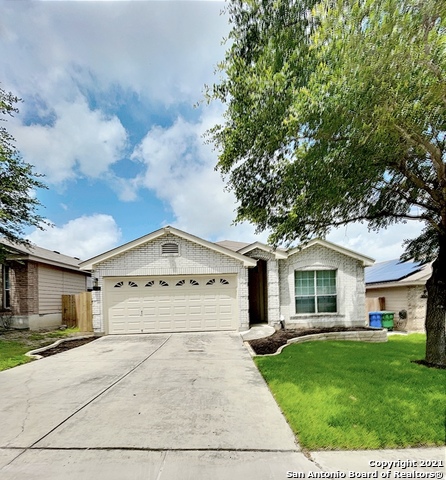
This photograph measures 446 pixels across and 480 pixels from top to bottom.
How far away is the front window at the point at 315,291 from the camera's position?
14.3m

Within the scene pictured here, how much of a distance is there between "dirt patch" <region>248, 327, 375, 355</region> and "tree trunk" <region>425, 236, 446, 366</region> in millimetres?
4051

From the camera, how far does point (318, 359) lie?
8.42 m

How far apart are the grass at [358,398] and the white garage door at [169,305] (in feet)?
15.8

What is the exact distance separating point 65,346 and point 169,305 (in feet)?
13.8

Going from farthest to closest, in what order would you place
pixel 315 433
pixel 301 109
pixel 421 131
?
pixel 421 131 → pixel 301 109 → pixel 315 433

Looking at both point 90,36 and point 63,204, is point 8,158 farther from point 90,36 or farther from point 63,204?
point 90,36

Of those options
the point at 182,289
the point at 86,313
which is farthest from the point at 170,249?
the point at 86,313

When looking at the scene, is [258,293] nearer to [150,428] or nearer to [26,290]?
[26,290]

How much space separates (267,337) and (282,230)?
17.7ft

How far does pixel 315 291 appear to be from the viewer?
1439 centimetres

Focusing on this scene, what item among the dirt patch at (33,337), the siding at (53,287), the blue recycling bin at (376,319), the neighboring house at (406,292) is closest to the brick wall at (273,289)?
the blue recycling bin at (376,319)

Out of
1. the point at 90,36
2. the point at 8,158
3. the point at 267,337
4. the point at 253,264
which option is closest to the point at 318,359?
the point at 267,337

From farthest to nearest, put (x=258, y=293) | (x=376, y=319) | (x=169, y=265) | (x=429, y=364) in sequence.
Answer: (x=258, y=293)
(x=376, y=319)
(x=169, y=265)
(x=429, y=364)

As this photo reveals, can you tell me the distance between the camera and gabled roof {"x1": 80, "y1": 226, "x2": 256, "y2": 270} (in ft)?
43.7
